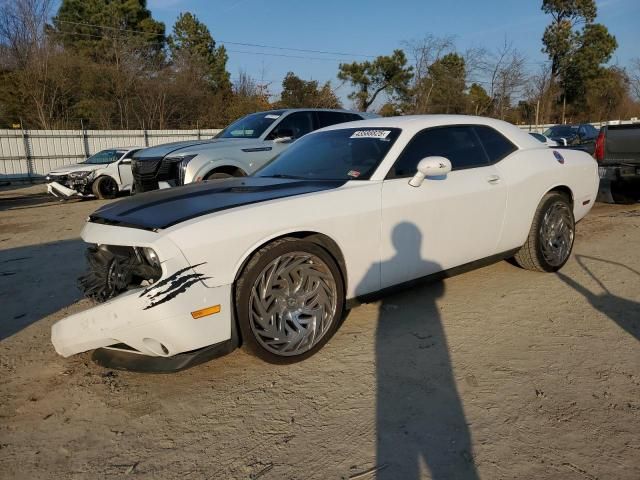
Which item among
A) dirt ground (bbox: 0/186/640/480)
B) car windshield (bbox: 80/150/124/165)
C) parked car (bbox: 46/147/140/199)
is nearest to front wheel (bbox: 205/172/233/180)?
dirt ground (bbox: 0/186/640/480)

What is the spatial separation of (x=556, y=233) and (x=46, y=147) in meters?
21.8

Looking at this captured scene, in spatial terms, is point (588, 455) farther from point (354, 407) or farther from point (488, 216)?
point (488, 216)

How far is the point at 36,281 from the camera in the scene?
5.24m

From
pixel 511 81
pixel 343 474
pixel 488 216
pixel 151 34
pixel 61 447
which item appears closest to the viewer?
pixel 343 474

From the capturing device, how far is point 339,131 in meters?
4.47

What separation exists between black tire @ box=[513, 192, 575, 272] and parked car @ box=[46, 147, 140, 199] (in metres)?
12.0

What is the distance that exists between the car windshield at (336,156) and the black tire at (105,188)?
11.0 meters

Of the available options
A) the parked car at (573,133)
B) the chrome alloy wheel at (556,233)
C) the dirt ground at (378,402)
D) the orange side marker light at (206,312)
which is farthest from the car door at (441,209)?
the parked car at (573,133)

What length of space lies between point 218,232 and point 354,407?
4.00 feet

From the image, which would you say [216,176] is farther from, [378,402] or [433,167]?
[378,402]

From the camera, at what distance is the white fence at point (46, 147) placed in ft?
66.7

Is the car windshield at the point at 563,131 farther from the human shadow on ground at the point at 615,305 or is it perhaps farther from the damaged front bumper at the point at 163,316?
the damaged front bumper at the point at 163,316

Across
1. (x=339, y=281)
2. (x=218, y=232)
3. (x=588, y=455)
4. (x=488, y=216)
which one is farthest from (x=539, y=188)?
(x=218, y=232)

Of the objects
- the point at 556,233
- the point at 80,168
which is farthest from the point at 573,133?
the point at 80,168
